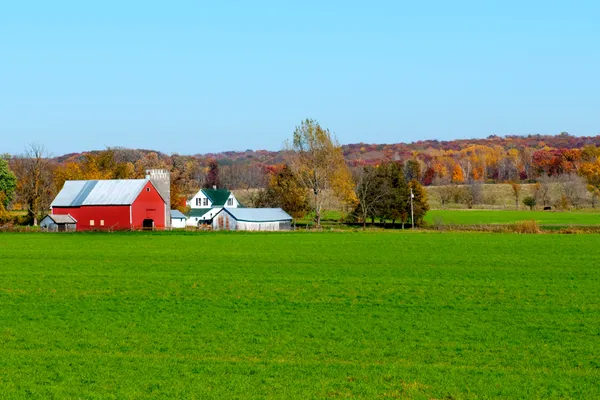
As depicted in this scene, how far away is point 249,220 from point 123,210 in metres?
13.3

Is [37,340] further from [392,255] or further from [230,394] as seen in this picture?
[392,255]

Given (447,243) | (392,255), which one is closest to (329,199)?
(447,243)

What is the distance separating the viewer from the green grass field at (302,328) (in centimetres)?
1222

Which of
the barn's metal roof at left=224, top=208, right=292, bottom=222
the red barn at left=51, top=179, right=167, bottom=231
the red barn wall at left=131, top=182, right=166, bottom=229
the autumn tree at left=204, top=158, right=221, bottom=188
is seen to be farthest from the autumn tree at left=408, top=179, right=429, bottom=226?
the autumn tree at left=204, top=158, right=221, bottom=188

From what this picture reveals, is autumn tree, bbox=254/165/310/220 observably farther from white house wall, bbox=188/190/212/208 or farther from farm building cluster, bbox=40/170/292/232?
white house wall, bbox=188/190/212/208

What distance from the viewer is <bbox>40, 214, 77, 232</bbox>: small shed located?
6844cm

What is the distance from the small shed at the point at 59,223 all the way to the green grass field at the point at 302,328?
34537 millimetres

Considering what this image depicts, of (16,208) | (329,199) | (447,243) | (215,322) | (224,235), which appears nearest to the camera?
(215,322)

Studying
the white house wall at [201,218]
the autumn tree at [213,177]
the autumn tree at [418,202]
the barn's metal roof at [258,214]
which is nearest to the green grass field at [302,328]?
the barn's metal roof at [258,214]

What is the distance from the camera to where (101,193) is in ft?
232

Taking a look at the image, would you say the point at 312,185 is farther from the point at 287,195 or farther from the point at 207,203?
the point at 207,203

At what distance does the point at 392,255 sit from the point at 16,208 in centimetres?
9775

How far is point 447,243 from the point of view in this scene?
46469 millimetres

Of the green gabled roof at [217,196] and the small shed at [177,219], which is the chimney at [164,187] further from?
the green gabled roof at [217,196]
